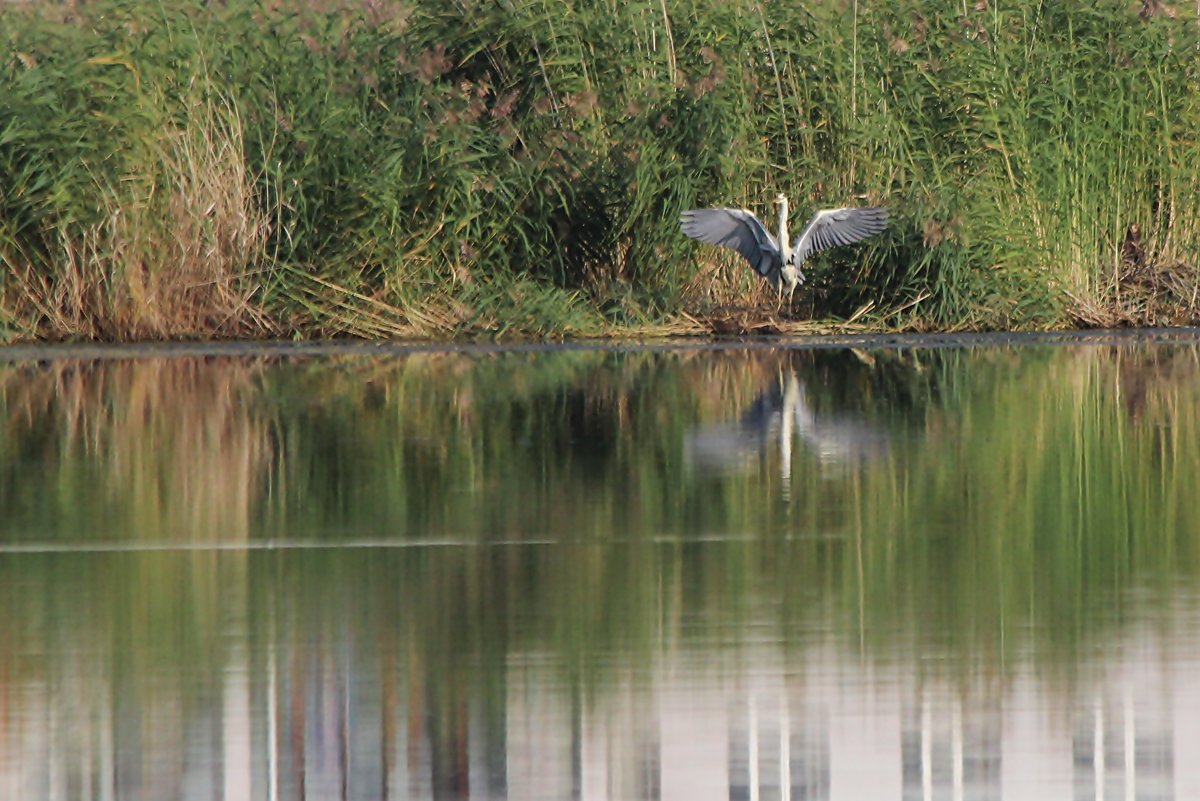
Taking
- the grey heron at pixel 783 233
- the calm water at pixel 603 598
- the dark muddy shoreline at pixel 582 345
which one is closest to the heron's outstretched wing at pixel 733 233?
the grey heron at pixel 783 233

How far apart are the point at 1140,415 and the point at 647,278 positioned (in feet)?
18.7

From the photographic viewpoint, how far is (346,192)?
636 inches

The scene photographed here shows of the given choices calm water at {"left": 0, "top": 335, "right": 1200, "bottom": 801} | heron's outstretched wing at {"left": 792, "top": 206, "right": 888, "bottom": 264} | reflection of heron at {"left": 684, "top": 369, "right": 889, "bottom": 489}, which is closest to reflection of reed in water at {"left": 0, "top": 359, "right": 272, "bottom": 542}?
calm water at {"left": 0, "top": 335, "right": 1200, "bottom": 801}

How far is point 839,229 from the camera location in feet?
51.7

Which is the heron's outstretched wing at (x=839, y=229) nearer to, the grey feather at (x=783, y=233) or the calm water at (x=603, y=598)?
the grey feather at (x=783, y=233)

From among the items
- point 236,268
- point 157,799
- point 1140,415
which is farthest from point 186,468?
point 236,268

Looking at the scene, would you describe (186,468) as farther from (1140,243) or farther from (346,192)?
(1140,243)

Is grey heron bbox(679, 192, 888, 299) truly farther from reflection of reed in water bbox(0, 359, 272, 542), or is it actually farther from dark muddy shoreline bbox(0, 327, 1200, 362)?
reflection of reed in water bbox(0, 359, 272, 542)

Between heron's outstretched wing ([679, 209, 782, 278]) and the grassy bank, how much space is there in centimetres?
63

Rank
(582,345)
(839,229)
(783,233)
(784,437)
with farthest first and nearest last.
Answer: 1. (582,345)
2. (839,229)
3. (783,233)
4. (784,437)

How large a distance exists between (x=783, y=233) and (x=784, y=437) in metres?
4.98

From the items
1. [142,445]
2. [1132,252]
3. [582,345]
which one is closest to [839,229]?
[582,345]

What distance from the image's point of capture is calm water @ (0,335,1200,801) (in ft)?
15.8

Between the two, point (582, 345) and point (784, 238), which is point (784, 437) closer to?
point (784, 238)
